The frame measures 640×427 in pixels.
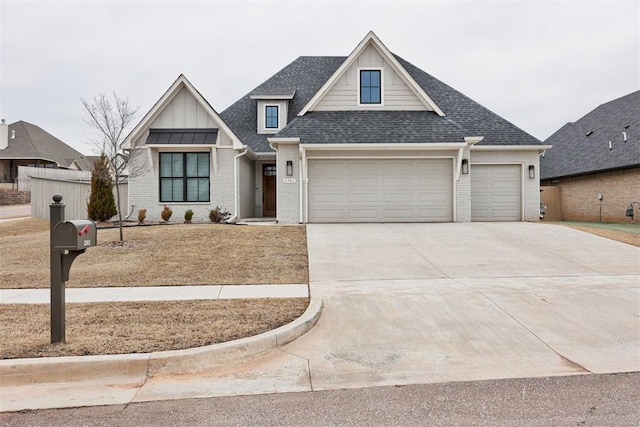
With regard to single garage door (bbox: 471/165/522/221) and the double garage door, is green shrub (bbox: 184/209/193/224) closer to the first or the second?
the double garage door

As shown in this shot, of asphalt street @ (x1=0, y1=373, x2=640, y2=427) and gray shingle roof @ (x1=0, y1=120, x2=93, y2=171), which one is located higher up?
gray shingle roof @ (x1=0, y1=120, x2=93, y2=171)

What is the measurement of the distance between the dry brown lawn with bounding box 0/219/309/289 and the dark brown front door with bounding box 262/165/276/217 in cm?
690

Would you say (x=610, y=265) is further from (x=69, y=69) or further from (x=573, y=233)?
(x=69, y=69)

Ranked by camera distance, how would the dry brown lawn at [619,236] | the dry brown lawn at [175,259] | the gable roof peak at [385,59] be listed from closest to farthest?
the dry brown lawn at [175,259] < the dry brown lawn at [619,236] < the gable roof peak at [385,59]

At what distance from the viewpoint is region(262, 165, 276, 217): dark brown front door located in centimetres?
2089

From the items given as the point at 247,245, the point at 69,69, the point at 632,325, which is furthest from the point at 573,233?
the point at 69,69

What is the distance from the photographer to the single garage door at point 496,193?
57.3ft

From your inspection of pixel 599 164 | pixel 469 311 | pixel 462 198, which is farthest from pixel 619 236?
pixel 599 164

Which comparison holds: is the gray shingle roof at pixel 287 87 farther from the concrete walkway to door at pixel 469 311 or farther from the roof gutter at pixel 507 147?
the concrete walkway to door at pixel 469 311

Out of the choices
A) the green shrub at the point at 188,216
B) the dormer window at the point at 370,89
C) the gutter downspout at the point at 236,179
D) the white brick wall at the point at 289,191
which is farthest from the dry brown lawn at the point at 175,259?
the dormer window at the point at 370,89

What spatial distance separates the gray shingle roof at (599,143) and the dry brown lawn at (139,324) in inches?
788

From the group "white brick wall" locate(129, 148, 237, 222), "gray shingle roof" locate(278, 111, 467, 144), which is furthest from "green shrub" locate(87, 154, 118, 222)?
"gray shingle roof" locate(278, 111, 467, 144)

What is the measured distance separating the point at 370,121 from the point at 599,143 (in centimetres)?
1501

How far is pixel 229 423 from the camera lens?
3332 mm
